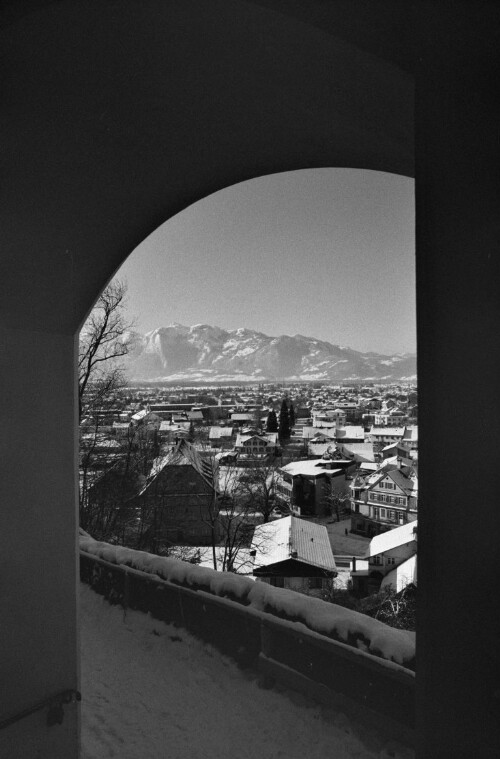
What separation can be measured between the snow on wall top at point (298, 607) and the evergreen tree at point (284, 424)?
499cm

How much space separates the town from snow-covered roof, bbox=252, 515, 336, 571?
25 millimetres

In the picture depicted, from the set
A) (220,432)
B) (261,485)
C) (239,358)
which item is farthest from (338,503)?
(239,358)

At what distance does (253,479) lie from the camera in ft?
34.0

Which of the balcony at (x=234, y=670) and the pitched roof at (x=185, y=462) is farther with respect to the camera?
the pitched roof at (x=185, y=462)

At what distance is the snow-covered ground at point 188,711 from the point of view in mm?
3393

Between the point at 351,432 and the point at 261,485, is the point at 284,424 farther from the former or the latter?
the point at 351,432

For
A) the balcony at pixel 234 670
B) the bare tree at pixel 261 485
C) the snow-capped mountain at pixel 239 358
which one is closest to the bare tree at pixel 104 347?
the snow-capped mountain at pixel 239 358

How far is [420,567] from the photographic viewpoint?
786 millimetres

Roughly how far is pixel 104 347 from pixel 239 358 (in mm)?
4008

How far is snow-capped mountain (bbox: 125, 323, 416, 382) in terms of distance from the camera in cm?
1053

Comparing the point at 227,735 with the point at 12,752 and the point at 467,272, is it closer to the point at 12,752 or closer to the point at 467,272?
the point at 12,752

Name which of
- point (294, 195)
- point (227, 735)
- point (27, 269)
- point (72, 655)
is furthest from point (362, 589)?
point (294, 195)

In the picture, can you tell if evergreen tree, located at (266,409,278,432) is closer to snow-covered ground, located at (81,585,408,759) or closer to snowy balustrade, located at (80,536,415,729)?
snowy balustrade, located at (80,536,415,729)

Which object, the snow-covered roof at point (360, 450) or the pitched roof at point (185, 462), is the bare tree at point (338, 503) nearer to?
the snow-covered roof at point (360, 450)
